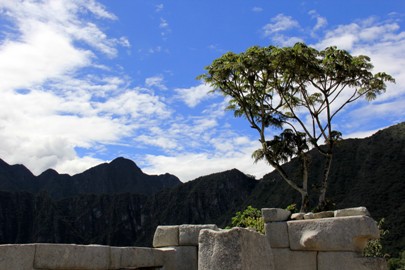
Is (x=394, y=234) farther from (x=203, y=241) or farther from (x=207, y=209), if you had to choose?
(x=207, y=209)

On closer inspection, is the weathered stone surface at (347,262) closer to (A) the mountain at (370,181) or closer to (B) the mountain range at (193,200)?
(B) the mountain range at (193,200)

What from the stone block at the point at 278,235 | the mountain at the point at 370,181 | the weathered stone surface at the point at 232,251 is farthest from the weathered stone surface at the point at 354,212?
the mountain at the point at 370,181

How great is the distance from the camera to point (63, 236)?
13438 cm

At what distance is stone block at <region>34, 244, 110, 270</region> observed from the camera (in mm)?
6320

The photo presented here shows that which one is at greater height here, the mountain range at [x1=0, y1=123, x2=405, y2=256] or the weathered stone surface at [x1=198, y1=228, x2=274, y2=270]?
the mountain range at [x1=0, y1=123, x2=405, y2=256]

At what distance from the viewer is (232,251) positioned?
4.45 meters

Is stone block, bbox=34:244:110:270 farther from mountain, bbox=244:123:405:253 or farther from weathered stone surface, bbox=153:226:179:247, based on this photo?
mountain, bbox=244:123:405:253

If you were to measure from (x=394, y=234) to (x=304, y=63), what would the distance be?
2829cm

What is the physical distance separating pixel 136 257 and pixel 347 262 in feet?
11.3

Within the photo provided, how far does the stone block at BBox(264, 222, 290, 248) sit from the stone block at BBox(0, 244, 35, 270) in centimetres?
409

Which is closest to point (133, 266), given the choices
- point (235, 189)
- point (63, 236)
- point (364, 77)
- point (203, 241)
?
point (203, 241)

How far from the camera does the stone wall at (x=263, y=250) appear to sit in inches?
236

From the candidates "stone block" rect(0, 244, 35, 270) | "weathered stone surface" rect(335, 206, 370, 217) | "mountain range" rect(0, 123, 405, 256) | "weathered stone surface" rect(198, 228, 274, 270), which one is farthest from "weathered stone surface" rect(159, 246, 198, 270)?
"mountain range" rect(0, 123, 405, 256)

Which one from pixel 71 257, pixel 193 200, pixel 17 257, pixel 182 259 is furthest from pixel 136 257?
pixel 193 200
